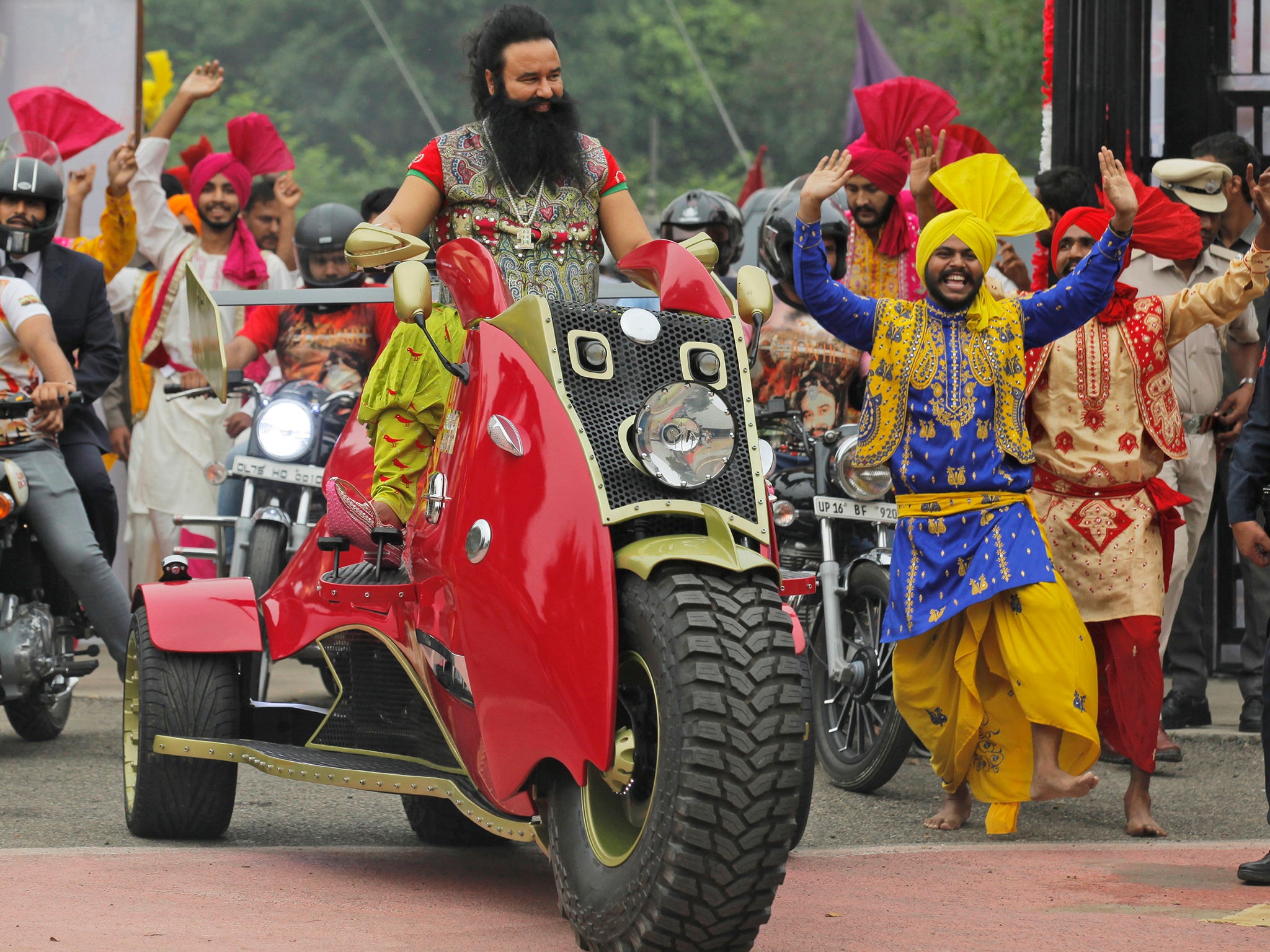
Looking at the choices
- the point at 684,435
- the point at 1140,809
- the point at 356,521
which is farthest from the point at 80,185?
the point at 684,435

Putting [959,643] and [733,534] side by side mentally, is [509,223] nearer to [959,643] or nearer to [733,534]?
[733,534]

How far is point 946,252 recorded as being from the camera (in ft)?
19.7

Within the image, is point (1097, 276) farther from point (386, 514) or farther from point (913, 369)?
point (386, 514)

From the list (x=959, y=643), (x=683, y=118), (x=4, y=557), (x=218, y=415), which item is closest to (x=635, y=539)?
(x=959, y=643)

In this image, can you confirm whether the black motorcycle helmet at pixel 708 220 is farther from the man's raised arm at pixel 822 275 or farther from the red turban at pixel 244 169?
the man's raised arm at pixel 822 275

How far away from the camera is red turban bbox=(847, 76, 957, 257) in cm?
790

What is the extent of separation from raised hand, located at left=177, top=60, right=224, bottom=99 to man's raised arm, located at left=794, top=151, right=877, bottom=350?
4.71m

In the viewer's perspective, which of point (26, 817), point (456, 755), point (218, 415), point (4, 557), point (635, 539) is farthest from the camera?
point (218, 415)

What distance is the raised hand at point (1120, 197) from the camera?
5.89 meters

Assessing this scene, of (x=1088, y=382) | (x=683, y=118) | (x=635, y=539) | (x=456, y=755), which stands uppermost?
(x=683, y=118)

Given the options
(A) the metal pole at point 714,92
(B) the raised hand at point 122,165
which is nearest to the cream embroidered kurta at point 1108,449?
(B) the raised hand at point 122,165

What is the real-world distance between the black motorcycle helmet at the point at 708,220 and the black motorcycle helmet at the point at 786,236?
72 centimetres

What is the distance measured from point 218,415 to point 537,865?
516cm

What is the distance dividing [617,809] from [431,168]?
1.85 m
